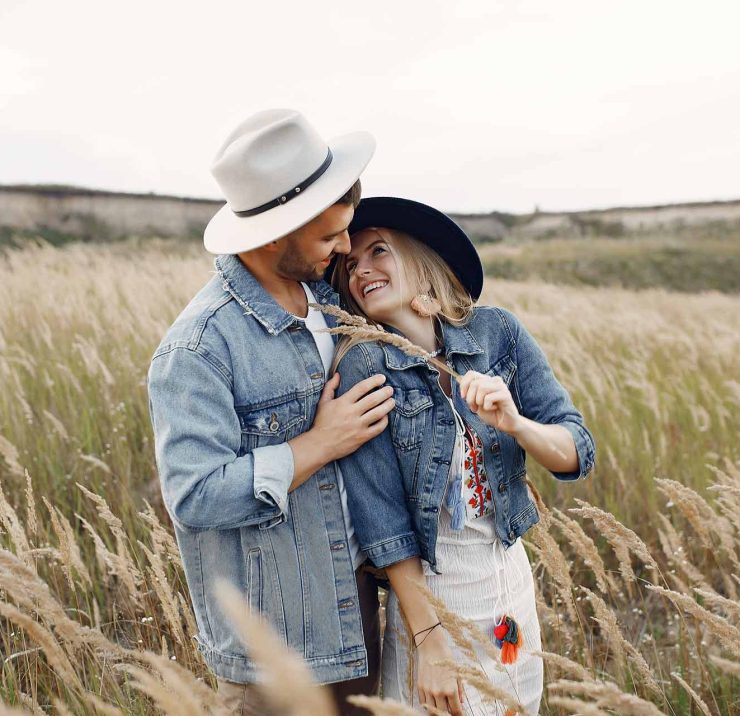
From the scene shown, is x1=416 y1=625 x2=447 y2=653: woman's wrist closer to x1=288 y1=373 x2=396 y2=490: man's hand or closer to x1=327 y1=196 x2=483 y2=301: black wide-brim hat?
x1=288 y1=373 x2=396 y2=490: man's hand

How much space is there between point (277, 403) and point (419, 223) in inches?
28.6

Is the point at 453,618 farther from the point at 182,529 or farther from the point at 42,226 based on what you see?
the point at 42,226

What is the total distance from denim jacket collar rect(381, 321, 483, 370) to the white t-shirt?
0.16 m

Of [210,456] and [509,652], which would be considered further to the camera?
[509,652]

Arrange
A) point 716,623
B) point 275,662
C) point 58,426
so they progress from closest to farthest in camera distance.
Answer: point 275,662 < point 716,623 < point 58,426

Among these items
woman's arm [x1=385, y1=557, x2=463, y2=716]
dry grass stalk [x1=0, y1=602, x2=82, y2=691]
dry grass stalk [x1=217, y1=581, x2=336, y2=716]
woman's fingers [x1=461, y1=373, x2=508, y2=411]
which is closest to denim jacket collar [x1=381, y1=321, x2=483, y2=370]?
woman's fingers [x1=461, y1=373, x2=508, y2=411]

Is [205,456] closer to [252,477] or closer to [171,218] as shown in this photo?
[252,477]

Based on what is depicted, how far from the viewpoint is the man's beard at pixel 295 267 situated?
2.02m

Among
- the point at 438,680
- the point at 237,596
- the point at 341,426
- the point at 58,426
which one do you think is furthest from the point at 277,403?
the point at 58,426

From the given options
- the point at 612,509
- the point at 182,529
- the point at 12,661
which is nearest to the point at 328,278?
the point at 182,529

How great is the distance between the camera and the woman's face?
84.2 inches

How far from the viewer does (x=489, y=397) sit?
176cm

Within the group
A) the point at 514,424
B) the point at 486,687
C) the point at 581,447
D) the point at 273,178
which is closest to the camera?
the point at 486,687

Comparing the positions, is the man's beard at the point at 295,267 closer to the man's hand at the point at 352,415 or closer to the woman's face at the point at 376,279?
the woman's face at the point at 376,279
